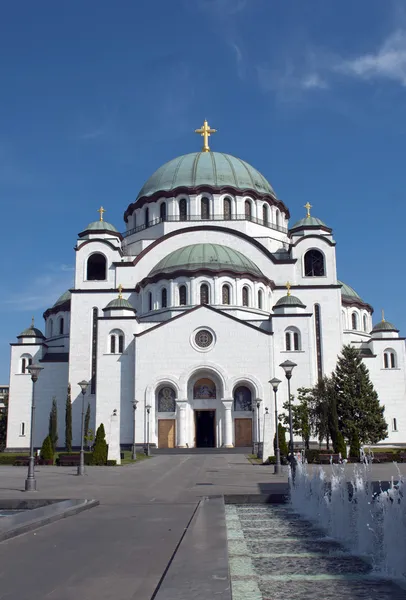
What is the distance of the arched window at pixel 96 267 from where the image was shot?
47906 millimetres

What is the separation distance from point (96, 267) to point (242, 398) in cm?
1638

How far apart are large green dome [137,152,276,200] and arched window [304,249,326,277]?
6.98 meters

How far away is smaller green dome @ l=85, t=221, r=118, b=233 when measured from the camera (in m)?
49.2

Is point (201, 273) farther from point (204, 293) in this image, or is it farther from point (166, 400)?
point (166, 400)

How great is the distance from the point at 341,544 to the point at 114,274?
3994 cm

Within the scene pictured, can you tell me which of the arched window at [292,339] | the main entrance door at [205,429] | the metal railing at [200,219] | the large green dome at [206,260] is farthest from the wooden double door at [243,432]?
the metal railing at [200,219]

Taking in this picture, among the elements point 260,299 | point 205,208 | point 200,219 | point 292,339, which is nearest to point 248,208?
point 205,208

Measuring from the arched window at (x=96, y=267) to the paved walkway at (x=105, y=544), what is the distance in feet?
102

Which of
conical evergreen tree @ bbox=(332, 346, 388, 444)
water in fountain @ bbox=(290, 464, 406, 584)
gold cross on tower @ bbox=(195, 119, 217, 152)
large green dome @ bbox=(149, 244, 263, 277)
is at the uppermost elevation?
gold cross on tower @ bbox=(195, 119, 217, 152)

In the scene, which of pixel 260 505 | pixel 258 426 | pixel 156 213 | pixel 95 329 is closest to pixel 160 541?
pixel 260 505

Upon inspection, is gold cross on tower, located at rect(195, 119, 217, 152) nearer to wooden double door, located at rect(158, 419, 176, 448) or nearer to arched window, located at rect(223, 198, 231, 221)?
arched window, located at rect(223, 198, 231, 221)

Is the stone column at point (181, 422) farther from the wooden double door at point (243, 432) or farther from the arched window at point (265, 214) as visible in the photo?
the arched window at point (265, 214)

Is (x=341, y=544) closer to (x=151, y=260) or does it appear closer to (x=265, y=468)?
(x=265, y=468)

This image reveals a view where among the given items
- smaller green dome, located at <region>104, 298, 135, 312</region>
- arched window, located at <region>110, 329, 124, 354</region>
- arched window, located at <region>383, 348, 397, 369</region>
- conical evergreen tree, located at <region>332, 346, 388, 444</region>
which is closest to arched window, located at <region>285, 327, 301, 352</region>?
conical evergreen tree, located at <region>332, 346, 388, 444</region>
